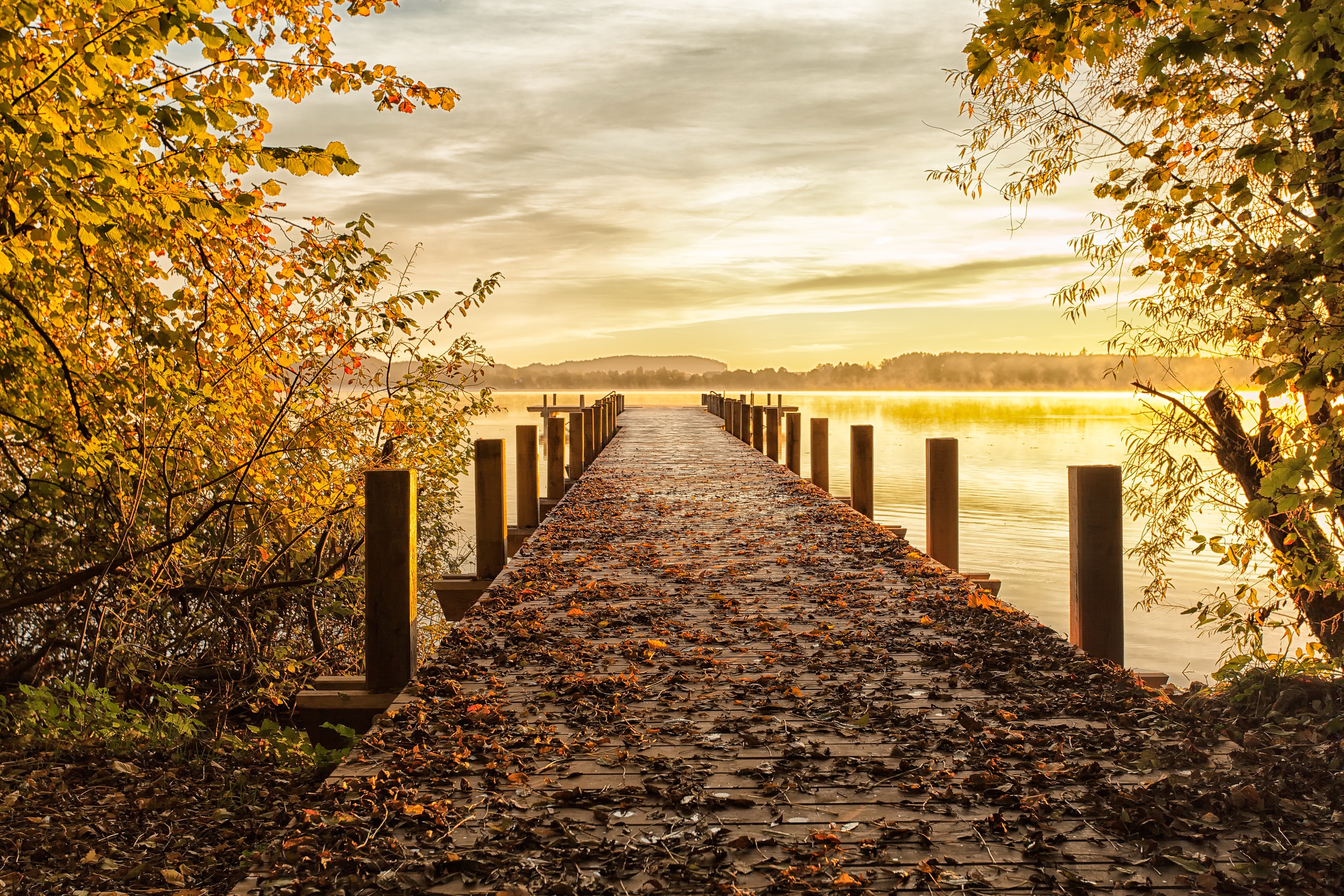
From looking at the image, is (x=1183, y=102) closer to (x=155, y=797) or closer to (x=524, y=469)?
(x=155, y=797)

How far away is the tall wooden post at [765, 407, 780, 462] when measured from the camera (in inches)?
734

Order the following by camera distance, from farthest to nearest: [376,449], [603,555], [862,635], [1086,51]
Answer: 1. [603,555]
2. [376,449]
3. [862,635]
4. [1086,51]

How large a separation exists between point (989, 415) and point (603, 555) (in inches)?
4293

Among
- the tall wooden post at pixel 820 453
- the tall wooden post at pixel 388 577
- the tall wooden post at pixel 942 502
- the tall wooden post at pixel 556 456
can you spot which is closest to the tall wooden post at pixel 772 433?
the tall wooden post at pixel 820 453

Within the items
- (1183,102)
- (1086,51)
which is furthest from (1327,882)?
(1183,102)

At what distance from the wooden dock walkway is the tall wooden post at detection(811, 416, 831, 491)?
8455 mm

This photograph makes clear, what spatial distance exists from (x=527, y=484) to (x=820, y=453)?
17.1 feet

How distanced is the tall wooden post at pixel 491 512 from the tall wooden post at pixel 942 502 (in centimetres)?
452

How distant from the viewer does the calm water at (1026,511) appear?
1716cm

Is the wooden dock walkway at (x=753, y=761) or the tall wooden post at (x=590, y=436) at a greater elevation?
the tall wooden post at (x=590, y=436)

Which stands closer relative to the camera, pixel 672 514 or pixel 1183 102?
pixel 1183 102

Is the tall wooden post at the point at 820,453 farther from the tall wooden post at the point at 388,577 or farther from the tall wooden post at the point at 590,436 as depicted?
the tall wooden post at the point at 388,577

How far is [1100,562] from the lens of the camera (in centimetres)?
541

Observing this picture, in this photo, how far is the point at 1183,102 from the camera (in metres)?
5.53
